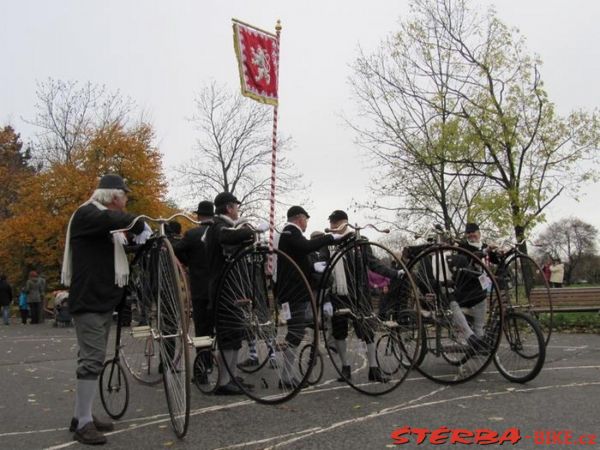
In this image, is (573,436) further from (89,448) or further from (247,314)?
(89,448)

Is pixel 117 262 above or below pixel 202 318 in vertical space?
above

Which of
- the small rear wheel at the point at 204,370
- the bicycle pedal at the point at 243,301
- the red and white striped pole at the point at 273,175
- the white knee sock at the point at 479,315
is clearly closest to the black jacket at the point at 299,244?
the red and white striped pole at the point at 273,175

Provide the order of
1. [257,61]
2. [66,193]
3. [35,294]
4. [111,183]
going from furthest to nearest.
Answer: [66,193], [35,294], [257,61], [111,183]

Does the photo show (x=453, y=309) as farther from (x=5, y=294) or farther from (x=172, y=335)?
(x=5, y=294)

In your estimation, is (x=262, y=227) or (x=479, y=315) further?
(x=479, y=315)

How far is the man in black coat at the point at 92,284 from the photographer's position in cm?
467

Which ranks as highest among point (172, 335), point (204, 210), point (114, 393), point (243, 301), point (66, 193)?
point (66, 193)

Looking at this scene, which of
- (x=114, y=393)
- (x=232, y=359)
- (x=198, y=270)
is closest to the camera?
(x=114, y=393)

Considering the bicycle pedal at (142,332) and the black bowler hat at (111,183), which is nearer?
the black bowler hat at (111,183)

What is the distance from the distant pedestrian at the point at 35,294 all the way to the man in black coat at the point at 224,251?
1686 centimetres

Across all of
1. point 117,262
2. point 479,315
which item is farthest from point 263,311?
point 479,315

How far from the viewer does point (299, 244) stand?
6.35 meters

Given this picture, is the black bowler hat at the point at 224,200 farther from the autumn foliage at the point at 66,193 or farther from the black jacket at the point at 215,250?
the autumn foliage at the point at 66,193

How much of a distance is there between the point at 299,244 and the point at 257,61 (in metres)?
3.67
